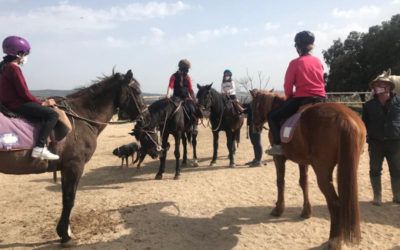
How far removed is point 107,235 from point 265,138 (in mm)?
11157

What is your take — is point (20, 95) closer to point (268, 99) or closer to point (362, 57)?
point (268, 99)

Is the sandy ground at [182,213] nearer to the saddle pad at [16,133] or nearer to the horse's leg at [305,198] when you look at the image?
the horse's leg at [305,198]

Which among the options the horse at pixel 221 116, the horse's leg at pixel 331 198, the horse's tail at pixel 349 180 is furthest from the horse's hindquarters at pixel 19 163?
Result: the horse at pixel 221 116

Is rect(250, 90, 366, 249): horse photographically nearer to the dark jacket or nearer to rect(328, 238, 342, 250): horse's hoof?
rect(328, 238, 342, 250): horse's hoof

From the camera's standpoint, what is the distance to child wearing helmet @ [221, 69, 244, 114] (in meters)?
10.8

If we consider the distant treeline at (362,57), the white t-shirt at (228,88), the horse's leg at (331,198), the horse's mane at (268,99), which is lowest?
the horse's leg at (331,198)

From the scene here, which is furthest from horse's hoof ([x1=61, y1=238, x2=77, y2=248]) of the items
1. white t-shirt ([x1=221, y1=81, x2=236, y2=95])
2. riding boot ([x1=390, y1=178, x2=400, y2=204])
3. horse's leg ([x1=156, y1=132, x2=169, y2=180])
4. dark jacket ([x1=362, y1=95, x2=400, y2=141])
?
white t-shirt ([x1=221, y1=81, x2=236, y2=95])

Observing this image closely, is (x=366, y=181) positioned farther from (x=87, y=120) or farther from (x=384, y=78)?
(x=87, y=120)

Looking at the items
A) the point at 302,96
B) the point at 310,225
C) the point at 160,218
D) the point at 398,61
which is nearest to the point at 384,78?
the point at 302,96

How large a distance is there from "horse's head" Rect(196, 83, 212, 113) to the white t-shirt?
50.6 inches

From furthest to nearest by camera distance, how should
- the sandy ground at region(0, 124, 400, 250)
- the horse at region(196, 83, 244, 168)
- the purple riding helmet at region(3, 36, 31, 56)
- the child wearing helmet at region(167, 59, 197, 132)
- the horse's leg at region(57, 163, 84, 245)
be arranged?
the horse at region(196, 83, 244, 168) < the child wearing helmet at region(167, 59, 197, 132) < the sandy ground at region(0, 124, 400, 250) < the horse's leg at region(57, 163, 84, 245) < the purple riding helmet at region(3, 36, 31, 56)

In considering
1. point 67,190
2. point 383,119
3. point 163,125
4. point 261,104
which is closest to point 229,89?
point 163,125

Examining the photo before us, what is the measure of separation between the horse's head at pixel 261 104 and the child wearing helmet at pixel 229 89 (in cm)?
381

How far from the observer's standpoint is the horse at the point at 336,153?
430 centimetres
